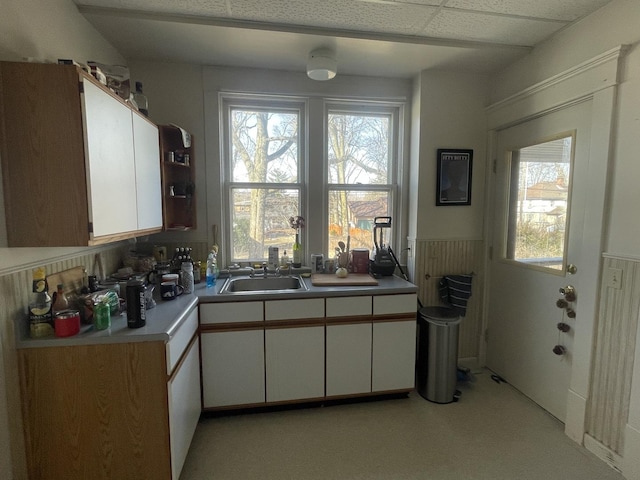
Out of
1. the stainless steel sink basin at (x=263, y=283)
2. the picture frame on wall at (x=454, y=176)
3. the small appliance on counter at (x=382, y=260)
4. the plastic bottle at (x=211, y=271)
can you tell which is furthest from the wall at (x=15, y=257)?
the picture frame on wall at (x=454, y=176)

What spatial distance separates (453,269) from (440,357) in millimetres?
822

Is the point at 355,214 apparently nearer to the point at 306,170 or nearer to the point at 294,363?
the point at 306,170

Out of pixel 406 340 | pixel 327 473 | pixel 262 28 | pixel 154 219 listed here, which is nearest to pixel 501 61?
pixel 262 28

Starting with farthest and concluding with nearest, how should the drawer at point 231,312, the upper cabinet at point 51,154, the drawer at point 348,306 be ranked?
the drawer at point 348,306 < the drawer at point 231,312 < the upper cabinet at point 51,154

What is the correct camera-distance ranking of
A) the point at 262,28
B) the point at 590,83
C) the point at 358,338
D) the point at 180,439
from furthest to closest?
the point at 358,338 → the point at 262,28 → the point at 590,83 → the point at 180,439

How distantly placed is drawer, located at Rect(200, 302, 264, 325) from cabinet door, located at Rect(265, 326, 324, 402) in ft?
0.51

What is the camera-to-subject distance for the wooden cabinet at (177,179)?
226cm

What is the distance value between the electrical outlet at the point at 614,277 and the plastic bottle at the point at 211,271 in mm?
2503

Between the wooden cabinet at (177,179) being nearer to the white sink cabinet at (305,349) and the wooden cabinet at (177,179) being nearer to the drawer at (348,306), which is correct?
the white sink cabinet at (305,349)

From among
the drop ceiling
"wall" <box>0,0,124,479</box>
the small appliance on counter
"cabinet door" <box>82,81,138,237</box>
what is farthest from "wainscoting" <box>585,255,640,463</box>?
"wall" <box>0,0,124,479</box>

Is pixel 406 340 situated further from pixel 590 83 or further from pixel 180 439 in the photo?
pixel 590 83

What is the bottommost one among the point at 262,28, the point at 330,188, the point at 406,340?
the point at 406,340

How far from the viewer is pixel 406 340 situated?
7.55ft

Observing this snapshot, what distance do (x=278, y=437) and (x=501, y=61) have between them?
3.20 m
